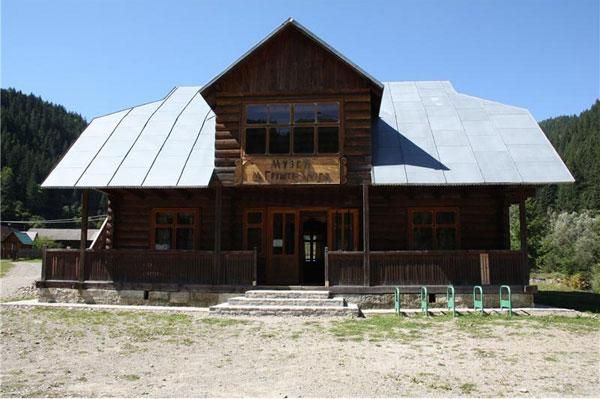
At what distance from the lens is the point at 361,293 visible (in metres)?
14.7

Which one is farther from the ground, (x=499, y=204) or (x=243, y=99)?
(x=243, y=99)

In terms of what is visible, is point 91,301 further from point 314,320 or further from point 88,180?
point 314,320

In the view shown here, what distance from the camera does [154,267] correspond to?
15820 millimetres

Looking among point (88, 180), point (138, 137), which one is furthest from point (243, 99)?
point (88, 180)

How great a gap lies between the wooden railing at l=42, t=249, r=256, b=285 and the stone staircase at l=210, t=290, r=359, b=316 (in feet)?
3.44

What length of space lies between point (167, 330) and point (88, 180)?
22.4ft

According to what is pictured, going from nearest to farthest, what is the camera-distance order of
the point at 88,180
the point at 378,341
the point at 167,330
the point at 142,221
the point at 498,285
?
the point at 378,341, the point at 167,330, the point at 498,285, the point at 88,180, the point at 142,221

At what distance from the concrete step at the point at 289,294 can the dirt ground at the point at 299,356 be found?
1639 mm

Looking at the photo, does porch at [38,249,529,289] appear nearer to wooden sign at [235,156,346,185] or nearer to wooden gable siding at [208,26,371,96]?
wooden sign at [235,156,346,185]

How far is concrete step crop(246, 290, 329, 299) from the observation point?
14.4 meters

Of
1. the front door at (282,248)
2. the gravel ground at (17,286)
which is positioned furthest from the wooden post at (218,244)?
the gravel ground at (17,286)

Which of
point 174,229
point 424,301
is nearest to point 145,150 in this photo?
point 174,229

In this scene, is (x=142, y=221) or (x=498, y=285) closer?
(x=498, y=285)

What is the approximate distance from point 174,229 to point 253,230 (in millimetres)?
2828
